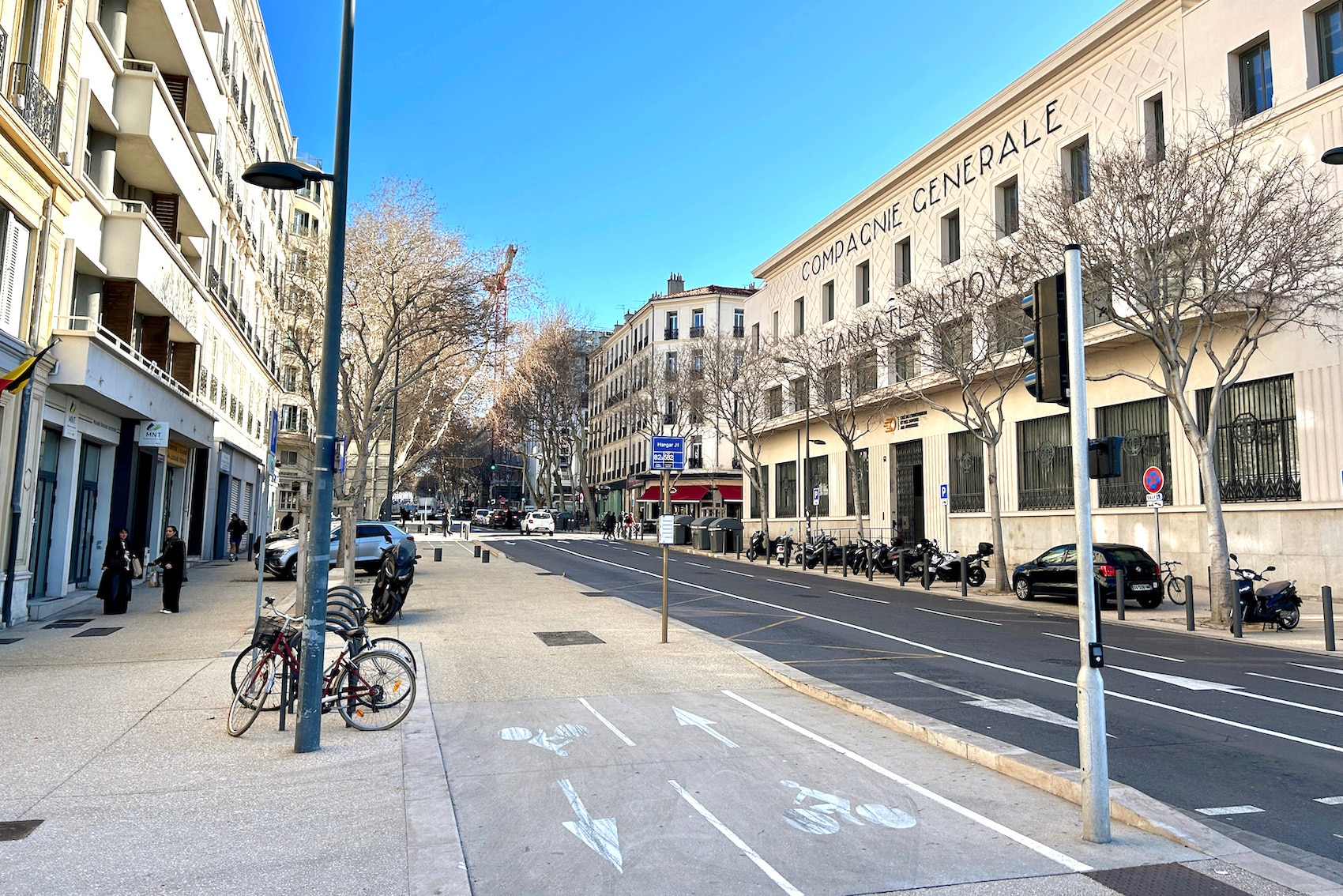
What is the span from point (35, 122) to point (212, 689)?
10881 mm

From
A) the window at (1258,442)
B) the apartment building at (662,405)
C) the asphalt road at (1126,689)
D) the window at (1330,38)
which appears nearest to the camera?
the asphalt road at (1126,689)

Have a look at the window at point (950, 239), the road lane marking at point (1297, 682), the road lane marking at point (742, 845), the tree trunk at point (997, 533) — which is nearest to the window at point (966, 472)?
the window at point (950, 239)

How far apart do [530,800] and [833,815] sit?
200 cm

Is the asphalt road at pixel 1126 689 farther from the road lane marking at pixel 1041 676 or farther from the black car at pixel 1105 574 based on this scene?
the black car at pixel 1105 574

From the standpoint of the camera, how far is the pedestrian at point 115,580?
52.5ft

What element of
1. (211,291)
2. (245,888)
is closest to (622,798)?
(245,888)

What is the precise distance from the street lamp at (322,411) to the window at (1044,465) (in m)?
25.2

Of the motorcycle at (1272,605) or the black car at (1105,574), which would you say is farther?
the black car at (1105,574)

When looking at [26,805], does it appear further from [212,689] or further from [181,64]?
[181,64]

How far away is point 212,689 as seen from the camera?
9477mm

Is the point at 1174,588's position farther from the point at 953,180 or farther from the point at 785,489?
the point at 785,489

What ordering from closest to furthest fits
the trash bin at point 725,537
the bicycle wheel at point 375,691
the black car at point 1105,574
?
the bicycle wheel at point 375,691 → the black car at point 1105,574 → the trash bin at point 725,537

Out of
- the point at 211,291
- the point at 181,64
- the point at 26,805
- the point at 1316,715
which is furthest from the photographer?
the point at 211,291

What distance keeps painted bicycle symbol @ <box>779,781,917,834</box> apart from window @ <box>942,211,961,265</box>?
1249 inches
